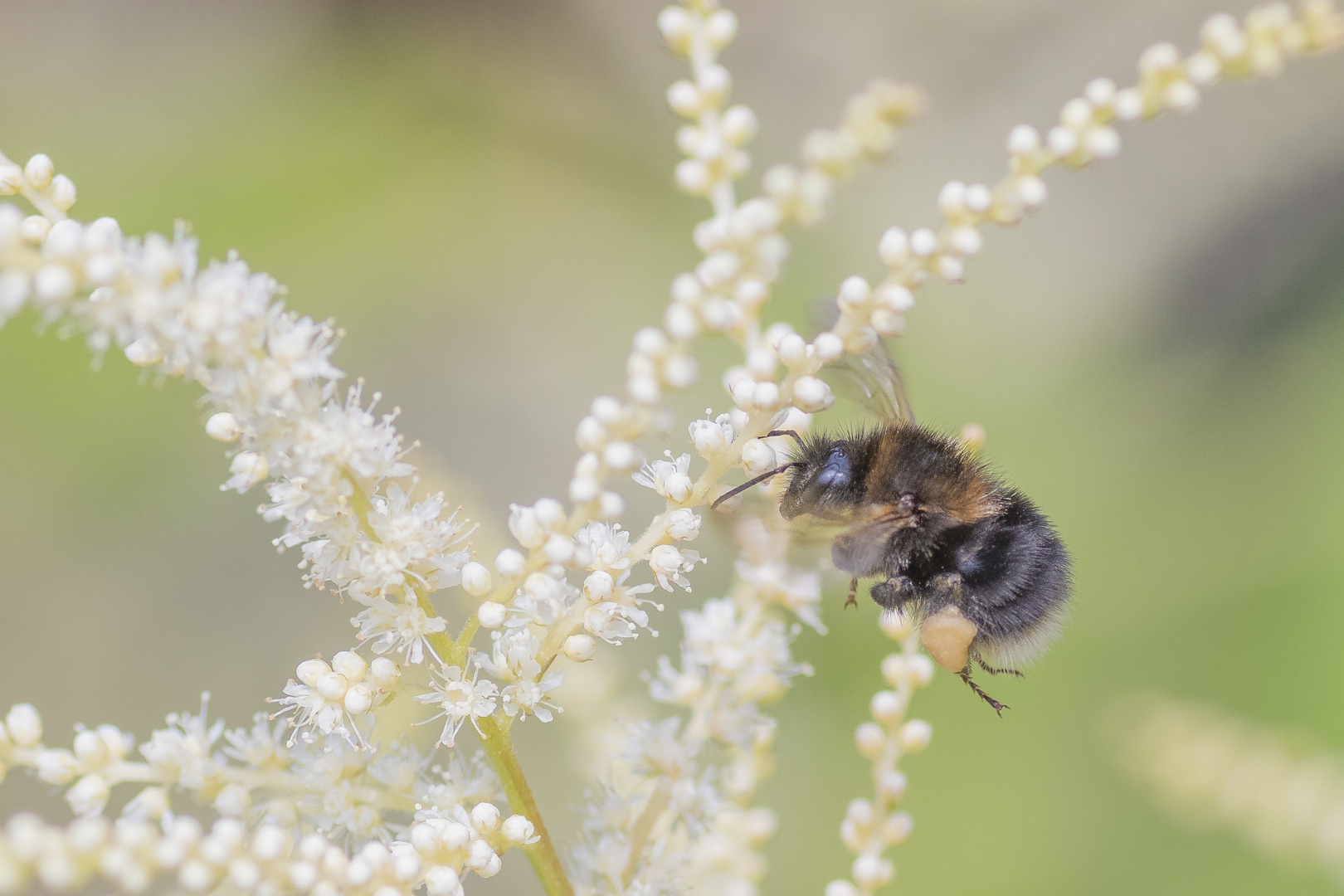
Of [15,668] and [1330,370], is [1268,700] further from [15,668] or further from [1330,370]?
[15,668]

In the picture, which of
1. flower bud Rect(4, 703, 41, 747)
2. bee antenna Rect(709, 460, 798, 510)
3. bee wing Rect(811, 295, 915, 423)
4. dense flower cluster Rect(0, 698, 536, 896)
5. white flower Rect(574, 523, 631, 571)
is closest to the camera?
dense flower cluster Rect(0, 698, 536, 896)

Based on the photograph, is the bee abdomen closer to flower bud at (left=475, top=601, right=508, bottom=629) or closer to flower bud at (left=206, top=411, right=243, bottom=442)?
flower bud at (left=475, top=601, right=508, bottom=629)

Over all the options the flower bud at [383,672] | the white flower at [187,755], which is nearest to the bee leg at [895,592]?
the flower bud at [383,672]

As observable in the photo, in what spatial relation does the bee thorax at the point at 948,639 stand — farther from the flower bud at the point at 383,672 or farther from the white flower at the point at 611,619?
the flower bud at the point at 383,672

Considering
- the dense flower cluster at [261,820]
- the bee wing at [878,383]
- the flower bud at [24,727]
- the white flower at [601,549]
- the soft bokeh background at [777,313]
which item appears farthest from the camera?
the soft bokeh background at [777,313]

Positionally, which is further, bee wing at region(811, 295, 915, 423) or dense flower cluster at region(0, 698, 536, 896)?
bee wing at region(811, 295, 915, 423)

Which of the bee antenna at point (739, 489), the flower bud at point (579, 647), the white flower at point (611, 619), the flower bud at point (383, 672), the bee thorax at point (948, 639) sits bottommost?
the bee thorax at point (948, 639)

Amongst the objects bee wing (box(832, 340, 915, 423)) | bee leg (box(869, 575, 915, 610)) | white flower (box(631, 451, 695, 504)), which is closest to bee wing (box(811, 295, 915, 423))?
bee wing (box(832, 340, 915, 423))

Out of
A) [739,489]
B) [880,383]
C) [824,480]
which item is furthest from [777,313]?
[739,489]

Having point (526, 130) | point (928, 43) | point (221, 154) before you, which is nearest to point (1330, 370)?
point (928, 43)
